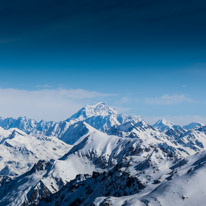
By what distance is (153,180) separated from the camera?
19450 cm

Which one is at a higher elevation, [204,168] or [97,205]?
[204,168]

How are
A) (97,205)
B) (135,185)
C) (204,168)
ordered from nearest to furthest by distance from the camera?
1. (97,205)
2. (204,168)
3. (135,185)

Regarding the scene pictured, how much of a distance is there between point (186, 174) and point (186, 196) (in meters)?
24.6

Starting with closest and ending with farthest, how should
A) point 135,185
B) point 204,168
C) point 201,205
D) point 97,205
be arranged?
1. point 201,205
2. point 97,205
3. point 204,168
4. point 135,185

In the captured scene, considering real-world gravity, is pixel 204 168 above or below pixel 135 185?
above

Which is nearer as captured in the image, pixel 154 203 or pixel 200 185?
pixel 154 203

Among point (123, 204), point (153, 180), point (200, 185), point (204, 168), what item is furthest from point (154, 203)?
point (153, 180)

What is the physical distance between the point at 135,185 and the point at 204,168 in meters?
47.5

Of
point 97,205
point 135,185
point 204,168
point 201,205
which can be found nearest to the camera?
point 201,205

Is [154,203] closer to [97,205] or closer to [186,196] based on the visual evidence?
[186,196]

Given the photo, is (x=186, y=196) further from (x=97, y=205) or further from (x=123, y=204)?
(x=97, y=205)

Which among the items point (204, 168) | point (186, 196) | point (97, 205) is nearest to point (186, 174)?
point (204, 168)

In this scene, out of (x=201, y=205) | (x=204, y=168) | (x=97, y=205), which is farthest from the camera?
(x=204, y=168)

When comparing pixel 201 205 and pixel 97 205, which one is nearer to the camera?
pixel 201 205
